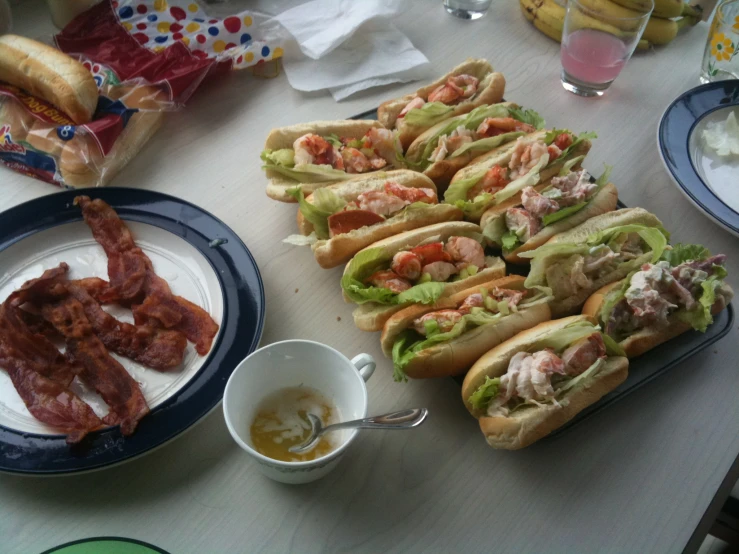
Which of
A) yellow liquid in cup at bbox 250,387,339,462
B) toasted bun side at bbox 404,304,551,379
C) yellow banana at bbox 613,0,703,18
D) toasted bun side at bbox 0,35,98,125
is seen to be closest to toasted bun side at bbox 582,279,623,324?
toasted bun side at bbox 404,304,551,379

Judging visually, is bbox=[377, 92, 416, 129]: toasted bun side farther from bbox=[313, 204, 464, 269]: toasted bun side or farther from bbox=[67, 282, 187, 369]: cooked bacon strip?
bbox=[67, 282, 187, 369]: cooked bacon strip

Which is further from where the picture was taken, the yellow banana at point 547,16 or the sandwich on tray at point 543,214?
the yellow banana at point 547,16

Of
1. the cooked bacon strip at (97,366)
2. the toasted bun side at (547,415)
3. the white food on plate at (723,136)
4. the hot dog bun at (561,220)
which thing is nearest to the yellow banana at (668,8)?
the white food on plate at (723,136)

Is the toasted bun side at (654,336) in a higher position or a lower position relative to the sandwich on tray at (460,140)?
lower

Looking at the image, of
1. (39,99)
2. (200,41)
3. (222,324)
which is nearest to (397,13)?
(200,41)

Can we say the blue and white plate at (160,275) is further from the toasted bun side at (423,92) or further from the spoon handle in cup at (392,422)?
the toasted bun side at (423,92)

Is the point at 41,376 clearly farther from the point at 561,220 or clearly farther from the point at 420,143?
the point at 561,220

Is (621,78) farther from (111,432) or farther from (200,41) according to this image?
(111,432)
